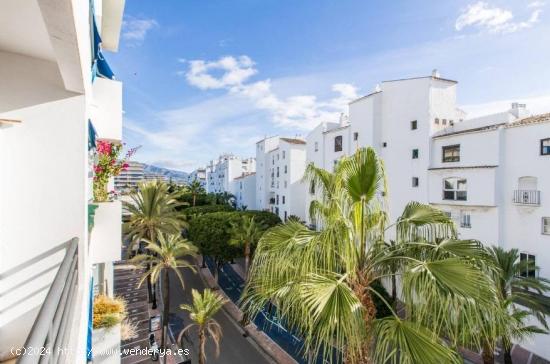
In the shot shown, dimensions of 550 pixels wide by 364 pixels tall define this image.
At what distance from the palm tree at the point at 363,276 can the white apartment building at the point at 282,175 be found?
3108cm

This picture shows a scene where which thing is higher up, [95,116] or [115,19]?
[115,19]

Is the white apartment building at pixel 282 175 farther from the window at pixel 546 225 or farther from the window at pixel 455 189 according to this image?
the window at pixel 546 225

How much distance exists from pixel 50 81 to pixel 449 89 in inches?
942

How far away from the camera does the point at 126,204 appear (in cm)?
1738

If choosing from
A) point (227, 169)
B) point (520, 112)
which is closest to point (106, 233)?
point (520, 112)

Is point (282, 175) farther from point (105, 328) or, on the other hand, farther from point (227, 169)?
point (105, 328)

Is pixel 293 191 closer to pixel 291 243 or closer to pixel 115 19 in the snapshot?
pixel 115 19

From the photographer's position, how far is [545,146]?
1429 cm

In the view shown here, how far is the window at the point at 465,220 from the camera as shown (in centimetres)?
1770

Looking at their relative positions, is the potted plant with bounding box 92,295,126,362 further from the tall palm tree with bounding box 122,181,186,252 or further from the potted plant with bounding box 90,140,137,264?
the tall palm tree with bounding box 122,181,186,252

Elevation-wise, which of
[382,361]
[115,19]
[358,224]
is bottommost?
[382,361]

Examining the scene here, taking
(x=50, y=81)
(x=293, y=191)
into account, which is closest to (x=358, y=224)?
(x=50, y=81)

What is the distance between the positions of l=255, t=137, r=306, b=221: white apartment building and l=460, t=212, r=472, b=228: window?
20.3 m

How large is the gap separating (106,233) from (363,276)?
5.54 m
